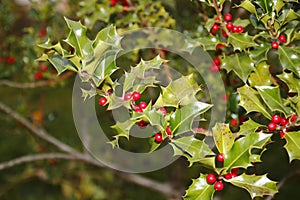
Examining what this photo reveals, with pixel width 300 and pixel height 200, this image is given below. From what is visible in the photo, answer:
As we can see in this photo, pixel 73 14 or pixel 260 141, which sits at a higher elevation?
pixel 260 141

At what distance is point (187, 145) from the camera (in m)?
1.13

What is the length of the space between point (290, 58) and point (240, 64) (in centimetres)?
A: 14

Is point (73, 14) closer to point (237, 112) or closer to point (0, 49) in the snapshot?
point (0, 49)

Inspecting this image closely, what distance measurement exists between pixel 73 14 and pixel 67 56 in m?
1.43

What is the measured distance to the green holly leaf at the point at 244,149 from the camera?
1127mm

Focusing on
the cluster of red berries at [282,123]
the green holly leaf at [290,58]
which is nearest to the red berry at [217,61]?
the green holly leaf at [290,58]

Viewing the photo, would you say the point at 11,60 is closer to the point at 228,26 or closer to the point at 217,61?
the point at 217,61

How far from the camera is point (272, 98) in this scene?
1.24 metres

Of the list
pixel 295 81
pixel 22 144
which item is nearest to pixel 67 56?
pixel 295 81

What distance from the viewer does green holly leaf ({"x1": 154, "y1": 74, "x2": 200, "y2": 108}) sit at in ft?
3.86

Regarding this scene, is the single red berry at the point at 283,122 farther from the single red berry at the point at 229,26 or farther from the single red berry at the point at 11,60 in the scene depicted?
the single red berry at the point at 11,60

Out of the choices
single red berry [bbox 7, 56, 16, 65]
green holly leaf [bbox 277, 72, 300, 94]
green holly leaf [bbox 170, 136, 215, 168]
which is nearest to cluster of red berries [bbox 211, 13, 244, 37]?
green holly leaf [bbox 277, 72, 300, 94]

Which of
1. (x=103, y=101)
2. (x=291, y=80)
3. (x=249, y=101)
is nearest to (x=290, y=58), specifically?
(x=291, y=80)

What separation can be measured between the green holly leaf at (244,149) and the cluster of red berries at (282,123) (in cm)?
7
